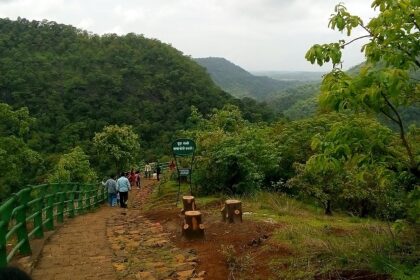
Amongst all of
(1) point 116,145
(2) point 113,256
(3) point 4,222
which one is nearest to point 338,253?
(2) point 113,256

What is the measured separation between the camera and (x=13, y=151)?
3341 cm

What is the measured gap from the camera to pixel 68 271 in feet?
21.7

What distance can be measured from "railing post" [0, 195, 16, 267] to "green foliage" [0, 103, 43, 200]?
85.7 ft

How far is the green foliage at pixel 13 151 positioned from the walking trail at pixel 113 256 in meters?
23.3

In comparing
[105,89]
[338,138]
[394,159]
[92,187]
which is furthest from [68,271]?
[105,89]

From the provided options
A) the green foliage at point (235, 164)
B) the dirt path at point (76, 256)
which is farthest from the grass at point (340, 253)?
the green foliage at point (235, 164)

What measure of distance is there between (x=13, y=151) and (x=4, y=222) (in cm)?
2980

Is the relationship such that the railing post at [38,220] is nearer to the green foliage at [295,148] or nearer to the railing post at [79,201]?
the railing post at [79,201]

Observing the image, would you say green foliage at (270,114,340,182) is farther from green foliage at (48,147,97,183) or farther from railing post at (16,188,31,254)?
green foliage at (48,147,97,183)

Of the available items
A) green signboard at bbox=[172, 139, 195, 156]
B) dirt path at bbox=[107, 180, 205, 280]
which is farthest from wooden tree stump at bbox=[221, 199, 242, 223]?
green signboard at bbox=[172, 139, 195, 156]

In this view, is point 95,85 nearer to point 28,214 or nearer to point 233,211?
point 28,214

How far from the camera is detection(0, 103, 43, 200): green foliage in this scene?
31253mm

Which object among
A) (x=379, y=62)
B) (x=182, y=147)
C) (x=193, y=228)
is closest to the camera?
(x=379, y=62)

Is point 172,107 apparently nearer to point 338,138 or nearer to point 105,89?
point 105,89
